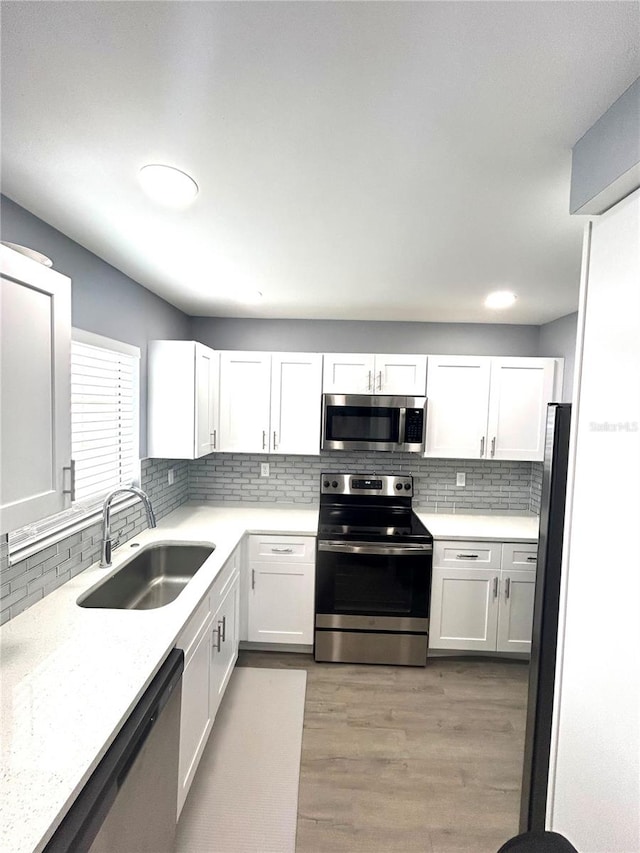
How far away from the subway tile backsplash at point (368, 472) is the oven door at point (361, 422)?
36 cm

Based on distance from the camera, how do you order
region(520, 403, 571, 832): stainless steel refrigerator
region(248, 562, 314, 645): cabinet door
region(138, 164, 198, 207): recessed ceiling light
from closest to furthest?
region(138, 164, 198, 207): recessed ceiling light, region(520, 403, 571, 832): stainless steel refrigerator, region(248, 562, 314, 645): cabinet door

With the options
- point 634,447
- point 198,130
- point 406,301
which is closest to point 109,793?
point 634,447

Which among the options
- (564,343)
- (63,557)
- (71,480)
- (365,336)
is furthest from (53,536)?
(564,343)

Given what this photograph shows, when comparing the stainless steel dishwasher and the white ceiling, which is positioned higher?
the white ceiling

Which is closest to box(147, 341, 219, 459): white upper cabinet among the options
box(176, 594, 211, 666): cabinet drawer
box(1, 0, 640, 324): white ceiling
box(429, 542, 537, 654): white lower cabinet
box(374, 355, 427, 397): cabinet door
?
box(1, 0, 640, 324): white ceiling

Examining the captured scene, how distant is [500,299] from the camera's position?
2648 mm

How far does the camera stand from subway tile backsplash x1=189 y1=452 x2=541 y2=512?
3.45 m

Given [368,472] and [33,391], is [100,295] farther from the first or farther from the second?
[368,472]

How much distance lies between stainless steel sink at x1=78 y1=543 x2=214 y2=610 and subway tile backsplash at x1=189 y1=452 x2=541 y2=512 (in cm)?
102

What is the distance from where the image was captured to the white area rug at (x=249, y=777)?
5.51ft

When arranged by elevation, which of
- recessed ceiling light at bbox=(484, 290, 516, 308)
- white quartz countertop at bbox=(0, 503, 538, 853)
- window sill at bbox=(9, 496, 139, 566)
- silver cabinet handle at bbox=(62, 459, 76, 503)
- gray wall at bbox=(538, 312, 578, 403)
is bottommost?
white quartz countertop at bbox=(0, 503, 538, 853)

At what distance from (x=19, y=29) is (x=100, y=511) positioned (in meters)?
1.89

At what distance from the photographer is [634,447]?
3.19 feet

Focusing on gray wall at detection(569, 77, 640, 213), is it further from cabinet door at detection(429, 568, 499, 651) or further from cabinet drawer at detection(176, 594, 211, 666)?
cabinet door at detection(429, 568, 499, 651)
